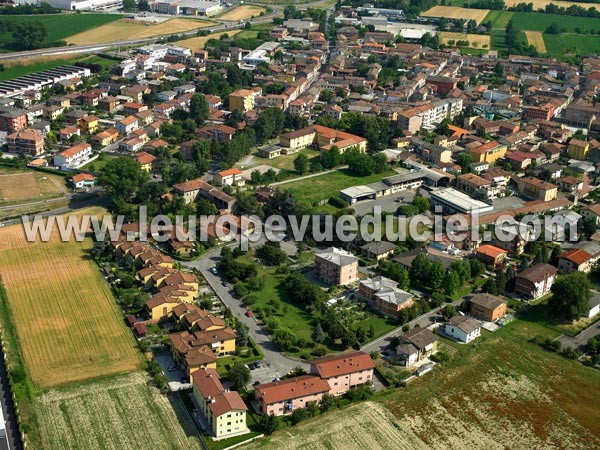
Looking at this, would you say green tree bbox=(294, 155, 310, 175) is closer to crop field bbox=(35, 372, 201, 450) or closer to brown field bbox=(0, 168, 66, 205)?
brown field bbox=(0, 168, 66, 205)

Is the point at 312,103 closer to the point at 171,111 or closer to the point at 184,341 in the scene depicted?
the point at 171,111

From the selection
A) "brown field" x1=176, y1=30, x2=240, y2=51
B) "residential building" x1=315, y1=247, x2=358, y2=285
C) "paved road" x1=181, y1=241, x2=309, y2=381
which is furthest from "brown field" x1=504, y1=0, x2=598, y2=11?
"paved road" x1=181, y1=241, x2=309, y2=381

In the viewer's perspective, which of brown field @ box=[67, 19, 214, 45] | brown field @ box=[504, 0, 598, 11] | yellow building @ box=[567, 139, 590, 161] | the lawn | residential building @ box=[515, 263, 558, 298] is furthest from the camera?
brown field @ box=[504, 0, 598, 11]

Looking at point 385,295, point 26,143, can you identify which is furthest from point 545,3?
point 385,295

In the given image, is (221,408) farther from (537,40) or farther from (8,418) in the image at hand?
(537,40)

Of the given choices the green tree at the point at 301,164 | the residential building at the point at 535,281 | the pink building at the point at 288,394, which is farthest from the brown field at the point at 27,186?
→ the residential building at the point at 535,281

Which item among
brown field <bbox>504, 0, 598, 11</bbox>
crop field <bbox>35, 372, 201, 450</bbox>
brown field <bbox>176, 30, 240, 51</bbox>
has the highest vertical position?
brown field <bbox>504, 0, 598, 11</bbox>

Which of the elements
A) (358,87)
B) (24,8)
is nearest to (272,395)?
(358,87)
